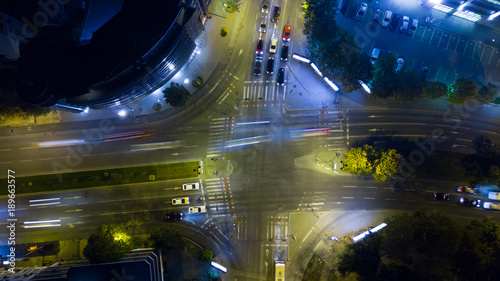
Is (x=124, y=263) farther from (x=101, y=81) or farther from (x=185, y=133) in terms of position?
(x=101, y=81)

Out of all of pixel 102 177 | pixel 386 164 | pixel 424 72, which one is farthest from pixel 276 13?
pixel 102 177

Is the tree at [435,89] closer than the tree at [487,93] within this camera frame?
Yes

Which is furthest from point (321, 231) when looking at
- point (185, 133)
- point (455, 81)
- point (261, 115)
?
point (455, 81)

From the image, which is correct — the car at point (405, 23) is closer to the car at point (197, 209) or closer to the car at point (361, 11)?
the car at point (361, 11)

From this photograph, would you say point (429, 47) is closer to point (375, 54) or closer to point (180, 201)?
point (375, 54)

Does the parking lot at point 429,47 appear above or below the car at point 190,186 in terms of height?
above

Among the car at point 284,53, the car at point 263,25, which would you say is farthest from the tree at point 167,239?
the car at point 263,25

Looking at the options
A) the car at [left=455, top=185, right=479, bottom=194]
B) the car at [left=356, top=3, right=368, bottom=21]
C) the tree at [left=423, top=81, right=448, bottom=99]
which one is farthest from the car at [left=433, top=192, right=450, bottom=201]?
the car at [left=356, top=3, right=368, bottom=21]

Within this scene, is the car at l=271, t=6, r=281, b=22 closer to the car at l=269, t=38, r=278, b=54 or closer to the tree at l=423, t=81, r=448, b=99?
the car at l=269, t=38, r=278, b=54

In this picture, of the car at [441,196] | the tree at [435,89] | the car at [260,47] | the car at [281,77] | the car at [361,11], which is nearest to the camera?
the tree at [435,89]
